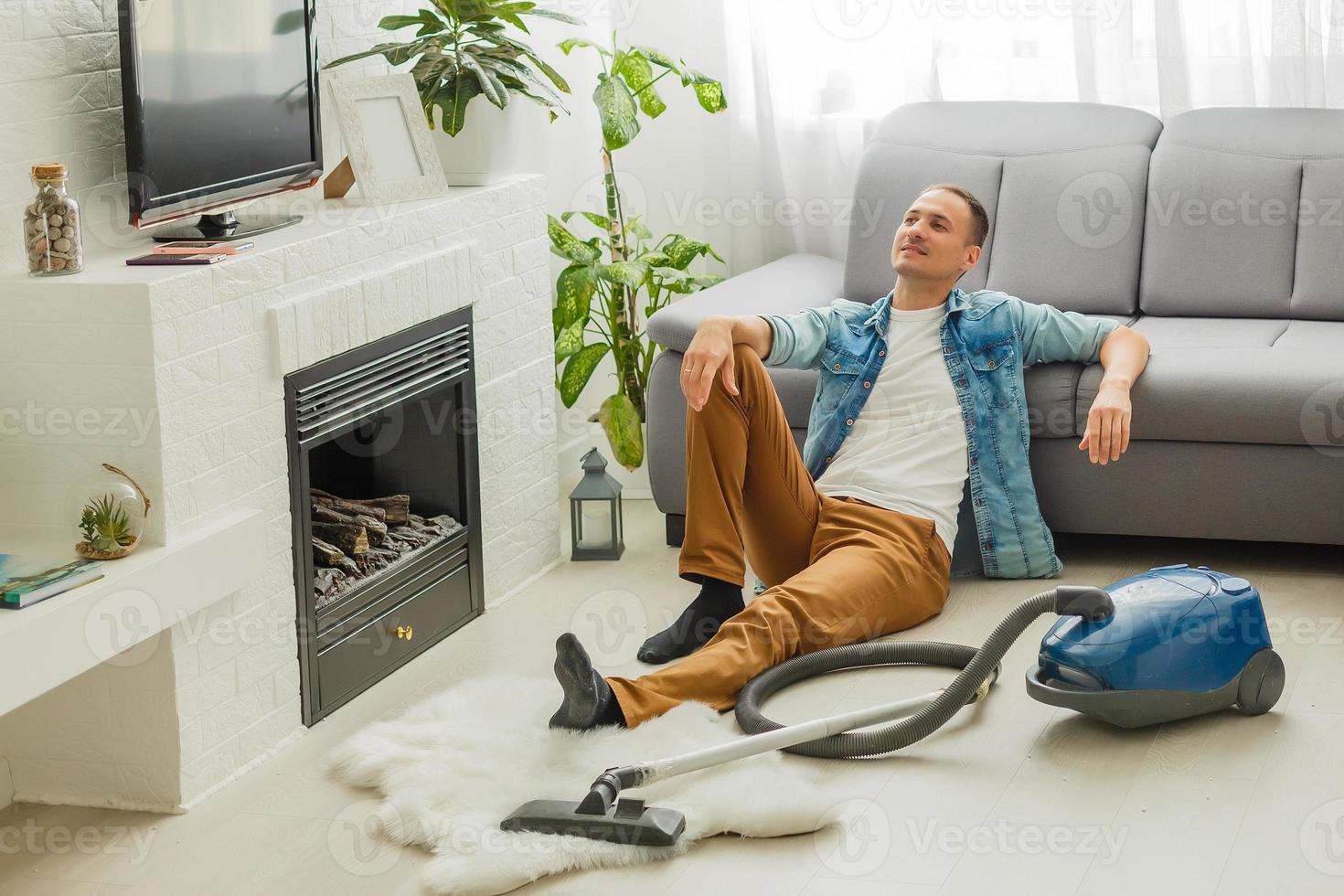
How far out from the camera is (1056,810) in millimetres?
2281

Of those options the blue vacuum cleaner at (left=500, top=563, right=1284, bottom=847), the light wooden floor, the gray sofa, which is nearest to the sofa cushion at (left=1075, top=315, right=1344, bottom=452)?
the gray sofa

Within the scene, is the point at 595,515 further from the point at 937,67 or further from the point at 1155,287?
the point at 937,67

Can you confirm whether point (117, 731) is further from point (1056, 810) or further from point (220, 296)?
point (1056, 810)

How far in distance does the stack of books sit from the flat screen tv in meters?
0.56

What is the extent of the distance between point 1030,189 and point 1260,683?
5.71ft

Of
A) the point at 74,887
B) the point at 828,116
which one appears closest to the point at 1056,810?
the point at 74,887

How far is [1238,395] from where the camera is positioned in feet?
10.5

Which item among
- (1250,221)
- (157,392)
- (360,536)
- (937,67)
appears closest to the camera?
(157,392)

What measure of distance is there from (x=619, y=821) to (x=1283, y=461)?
1.78 meters

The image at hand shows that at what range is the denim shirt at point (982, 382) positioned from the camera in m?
3.18

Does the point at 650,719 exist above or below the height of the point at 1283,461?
below

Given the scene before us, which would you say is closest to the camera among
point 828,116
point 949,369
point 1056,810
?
point 1056,810

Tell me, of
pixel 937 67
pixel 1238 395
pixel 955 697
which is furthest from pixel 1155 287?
pixel 955 697

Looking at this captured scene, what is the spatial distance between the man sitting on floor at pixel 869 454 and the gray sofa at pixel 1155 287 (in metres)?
0.16
